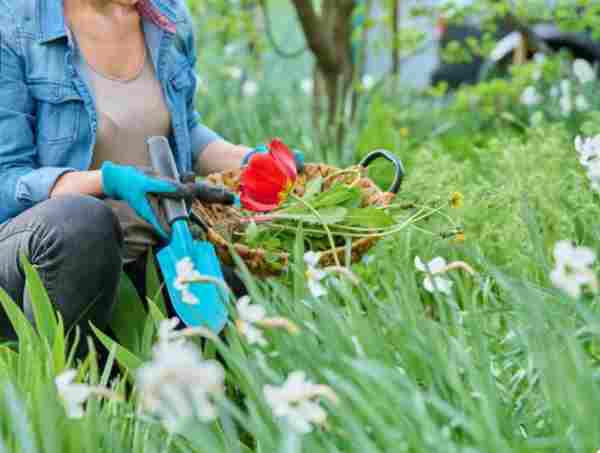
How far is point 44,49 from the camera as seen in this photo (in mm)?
2168

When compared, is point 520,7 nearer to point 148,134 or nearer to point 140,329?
point 148,134

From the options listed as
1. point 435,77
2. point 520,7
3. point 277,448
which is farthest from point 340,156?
point 435,77

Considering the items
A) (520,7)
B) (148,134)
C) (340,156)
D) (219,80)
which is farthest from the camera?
(219,80)

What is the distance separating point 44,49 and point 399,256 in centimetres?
86

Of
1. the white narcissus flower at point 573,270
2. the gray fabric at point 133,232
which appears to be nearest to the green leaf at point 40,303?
the gray fabric at point 133,232

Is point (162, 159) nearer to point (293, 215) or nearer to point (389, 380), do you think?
point (293, 215)

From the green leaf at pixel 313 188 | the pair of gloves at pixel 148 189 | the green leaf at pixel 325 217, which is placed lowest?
the green leaf at pixel 325 217

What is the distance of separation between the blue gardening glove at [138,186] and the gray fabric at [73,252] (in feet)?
0.27

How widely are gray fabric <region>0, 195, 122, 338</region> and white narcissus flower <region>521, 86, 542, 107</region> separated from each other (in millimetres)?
2572

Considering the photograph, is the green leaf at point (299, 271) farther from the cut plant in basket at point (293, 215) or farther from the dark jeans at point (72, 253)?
the dark jeans at point (72, 253)

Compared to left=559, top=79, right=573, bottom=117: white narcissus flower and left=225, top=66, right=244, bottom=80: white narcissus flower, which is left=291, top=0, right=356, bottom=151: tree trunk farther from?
left=559, top=79, right=573, bottom=117: white narcissus flower

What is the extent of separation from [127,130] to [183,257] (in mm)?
504

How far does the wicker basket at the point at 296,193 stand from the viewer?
1862 mm

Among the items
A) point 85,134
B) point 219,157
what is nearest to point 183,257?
point 85,134
